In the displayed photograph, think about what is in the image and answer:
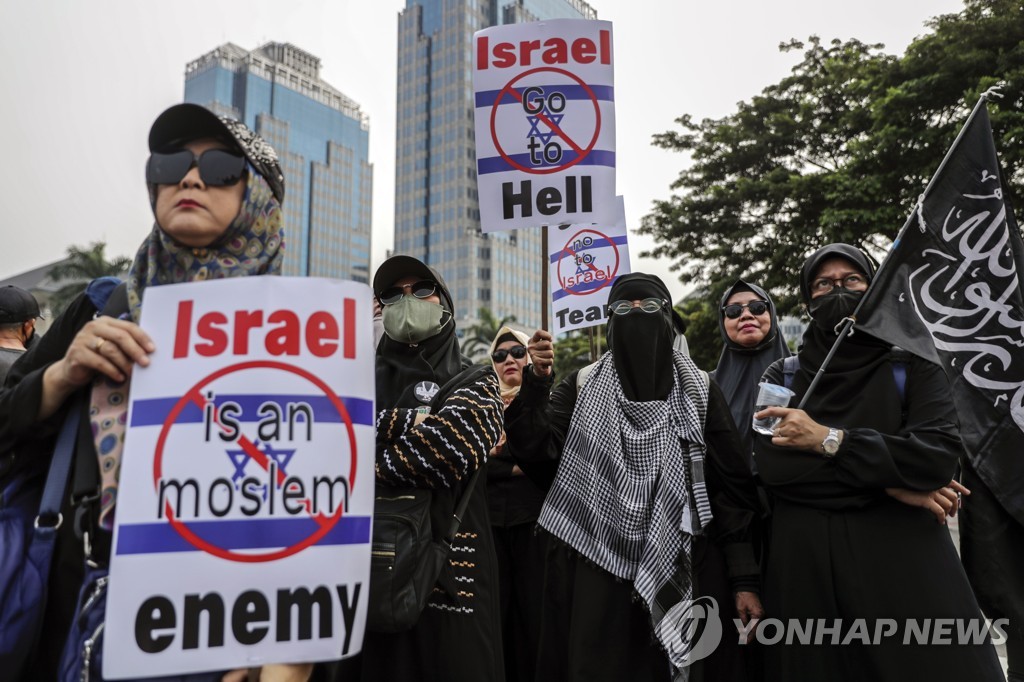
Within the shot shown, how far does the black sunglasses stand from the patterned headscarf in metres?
0.05

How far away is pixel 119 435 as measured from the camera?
1.45m

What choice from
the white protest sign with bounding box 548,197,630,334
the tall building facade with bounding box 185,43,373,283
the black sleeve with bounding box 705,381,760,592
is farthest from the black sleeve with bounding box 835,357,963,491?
the tall building facade with bounding box 185,43,373,283

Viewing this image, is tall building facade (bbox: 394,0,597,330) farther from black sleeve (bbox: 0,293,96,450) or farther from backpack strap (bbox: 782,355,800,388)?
black sleeve (bbox: 0,293,96,450)

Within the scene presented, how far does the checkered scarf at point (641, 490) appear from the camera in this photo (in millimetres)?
2732

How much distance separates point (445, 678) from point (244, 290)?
152cm

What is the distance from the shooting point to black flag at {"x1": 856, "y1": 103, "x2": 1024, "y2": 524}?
117 inches

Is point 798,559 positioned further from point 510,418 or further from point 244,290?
point 244,290

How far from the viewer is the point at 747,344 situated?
414 cm

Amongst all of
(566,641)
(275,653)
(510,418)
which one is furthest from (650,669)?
(275,653)

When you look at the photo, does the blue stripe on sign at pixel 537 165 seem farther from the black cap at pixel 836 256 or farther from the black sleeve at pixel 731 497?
the black sleeve at pixel 731 497

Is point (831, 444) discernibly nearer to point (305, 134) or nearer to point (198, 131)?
point (198, 131)

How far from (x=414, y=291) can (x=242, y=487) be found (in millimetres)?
1494

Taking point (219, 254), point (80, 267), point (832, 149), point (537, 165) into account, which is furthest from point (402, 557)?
point (80, 267)

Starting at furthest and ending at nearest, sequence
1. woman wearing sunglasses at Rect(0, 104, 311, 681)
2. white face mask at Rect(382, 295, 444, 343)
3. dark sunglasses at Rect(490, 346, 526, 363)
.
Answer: dark sunglasses at Rect(490, 346, 526, 363), white face mask at Rect(382, 295, 444, 343), woman wearing sunglasses at Rect(0, 104, 311, 681)
